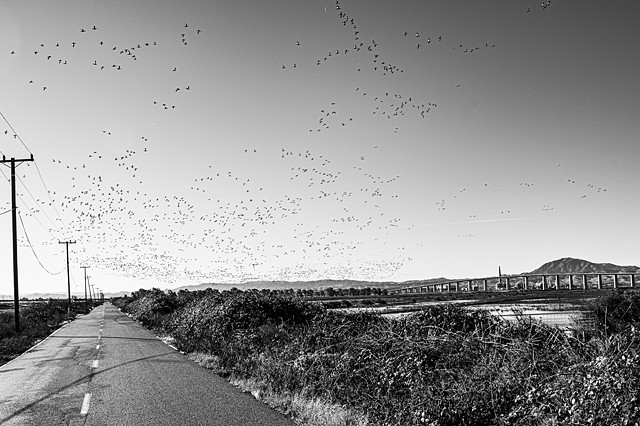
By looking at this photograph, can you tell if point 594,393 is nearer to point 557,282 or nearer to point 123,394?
point 123,394

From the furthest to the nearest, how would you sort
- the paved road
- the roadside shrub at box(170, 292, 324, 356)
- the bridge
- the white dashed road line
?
the bridge < the roadside shrub at box(170, 292, 324, 356) < the white dashed road line < the paved road

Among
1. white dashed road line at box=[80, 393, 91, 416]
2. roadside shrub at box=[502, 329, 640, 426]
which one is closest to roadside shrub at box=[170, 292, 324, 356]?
white dashed road line at box=[80, 393, 91, 416]

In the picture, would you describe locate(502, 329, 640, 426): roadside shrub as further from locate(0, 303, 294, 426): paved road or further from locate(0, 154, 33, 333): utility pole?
locate(0, 154, 33, 333): utility pole

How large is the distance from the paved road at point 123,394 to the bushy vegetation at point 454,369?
4.43 ft

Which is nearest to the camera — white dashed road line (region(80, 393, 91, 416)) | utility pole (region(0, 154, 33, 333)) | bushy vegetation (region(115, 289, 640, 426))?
bushy vegetation (region(115, 289, 640, 426))

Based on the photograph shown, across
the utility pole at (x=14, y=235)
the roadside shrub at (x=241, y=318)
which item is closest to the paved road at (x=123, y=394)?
the roadside shrub at (x=241, y=318)

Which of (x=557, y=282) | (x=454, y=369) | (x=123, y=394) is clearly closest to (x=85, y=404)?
(x=123, y=394)

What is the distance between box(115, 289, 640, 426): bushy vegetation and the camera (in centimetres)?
623

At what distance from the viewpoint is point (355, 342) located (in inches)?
484

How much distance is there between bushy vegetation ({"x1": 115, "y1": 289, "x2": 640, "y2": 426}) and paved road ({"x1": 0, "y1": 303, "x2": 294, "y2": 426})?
1349mm

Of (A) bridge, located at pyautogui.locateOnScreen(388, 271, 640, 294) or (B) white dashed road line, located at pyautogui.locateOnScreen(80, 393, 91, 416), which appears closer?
(B) white dashed road line, located at pyautogui.locateOnScreen(80, 393, 91, 416)

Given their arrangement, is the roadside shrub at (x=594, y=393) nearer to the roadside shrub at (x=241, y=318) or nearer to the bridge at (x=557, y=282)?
the roadside shrub at (x=241, y=318)

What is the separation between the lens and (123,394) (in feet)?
42.4

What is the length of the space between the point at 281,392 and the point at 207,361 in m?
7.13
